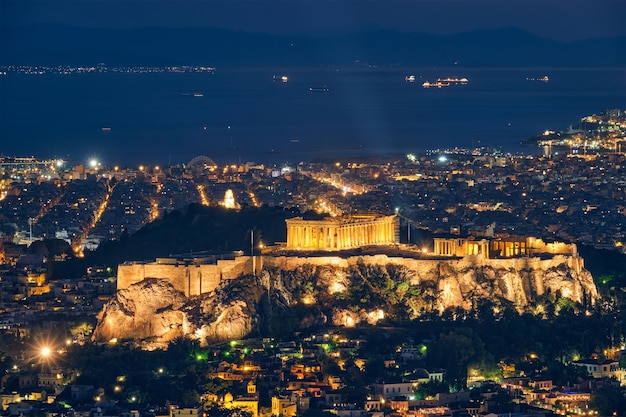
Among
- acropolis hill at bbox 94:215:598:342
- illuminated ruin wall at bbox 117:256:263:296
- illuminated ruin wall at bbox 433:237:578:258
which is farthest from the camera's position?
illuminated ruin wall at bbox 433:237:578:258

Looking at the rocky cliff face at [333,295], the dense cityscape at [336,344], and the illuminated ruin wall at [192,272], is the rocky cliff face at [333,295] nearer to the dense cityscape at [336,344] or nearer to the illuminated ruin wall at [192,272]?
the dense cityscape at [336,344]

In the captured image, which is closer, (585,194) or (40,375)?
(40,375)

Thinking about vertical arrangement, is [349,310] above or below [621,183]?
below

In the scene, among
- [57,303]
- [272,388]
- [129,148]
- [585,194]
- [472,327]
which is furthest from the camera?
[129,148]

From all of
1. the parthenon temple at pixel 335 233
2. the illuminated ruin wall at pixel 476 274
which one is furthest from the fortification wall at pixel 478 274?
the parthenon temple at pixel 335 233

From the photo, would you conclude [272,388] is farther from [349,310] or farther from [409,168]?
[409,168]

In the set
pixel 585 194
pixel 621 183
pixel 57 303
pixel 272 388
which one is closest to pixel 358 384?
pixel 272 388

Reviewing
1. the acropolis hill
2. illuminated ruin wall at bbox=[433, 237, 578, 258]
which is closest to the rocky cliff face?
the acropolis hill

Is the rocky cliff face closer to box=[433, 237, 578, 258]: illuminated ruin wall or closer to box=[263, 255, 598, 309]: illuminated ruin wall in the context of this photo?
box=[263, 255, 598, 309]: illuminated ruin wall
